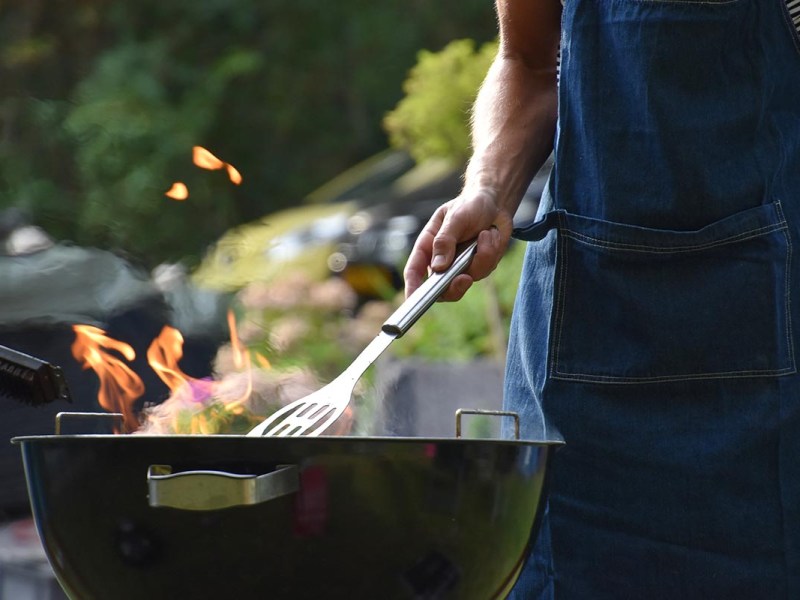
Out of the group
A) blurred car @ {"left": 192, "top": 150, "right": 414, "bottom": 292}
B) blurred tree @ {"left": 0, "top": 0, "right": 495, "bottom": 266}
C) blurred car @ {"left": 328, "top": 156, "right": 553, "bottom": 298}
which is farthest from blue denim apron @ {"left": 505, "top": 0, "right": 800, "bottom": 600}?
blurred car @ {"left": 328, "top": 156, "right": 553, "bottom": 298}

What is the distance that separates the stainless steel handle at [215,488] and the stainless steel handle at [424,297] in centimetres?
23

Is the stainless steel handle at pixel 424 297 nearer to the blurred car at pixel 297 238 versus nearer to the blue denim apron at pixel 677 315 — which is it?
the blue denim apron at pixel 677 315

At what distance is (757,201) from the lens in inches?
48.6

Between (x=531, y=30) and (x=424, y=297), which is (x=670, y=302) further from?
(x=531, y=30)

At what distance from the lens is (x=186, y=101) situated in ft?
37.2

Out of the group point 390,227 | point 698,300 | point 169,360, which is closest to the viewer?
point 698,300

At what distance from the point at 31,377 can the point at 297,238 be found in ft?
28.7

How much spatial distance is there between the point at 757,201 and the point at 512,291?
3.64 m

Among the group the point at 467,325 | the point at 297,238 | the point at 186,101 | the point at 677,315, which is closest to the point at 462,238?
the point at 677,315

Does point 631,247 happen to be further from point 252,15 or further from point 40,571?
point 252,15

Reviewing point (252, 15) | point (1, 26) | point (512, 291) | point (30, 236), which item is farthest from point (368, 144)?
point (30, 236)

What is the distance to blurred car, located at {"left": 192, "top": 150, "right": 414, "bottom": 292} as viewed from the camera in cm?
300

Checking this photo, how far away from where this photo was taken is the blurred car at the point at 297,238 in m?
3.00

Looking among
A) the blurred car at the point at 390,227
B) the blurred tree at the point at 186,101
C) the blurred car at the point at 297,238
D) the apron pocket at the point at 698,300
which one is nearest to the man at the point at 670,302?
the apron pocket at the point at 698,300
